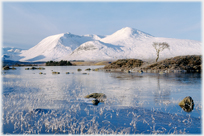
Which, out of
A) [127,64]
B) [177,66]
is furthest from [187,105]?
[127,64]

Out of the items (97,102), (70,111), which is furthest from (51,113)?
(97,102)

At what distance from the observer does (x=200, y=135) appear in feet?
27.5

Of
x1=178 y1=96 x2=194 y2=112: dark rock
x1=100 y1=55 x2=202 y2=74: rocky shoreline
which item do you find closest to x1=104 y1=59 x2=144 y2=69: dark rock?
x1=100 y1=55 x2=202 y2=74: rocky shoreline

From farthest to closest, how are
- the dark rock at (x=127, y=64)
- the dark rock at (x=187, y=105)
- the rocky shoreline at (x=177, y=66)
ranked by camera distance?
1. the dark rock at (x=127, y=64)
2. the rocky shoreline at (x=177, y=66)
3. the dark rock at (x=187, y=105)

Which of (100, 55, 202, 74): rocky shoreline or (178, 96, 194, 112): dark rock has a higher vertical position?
(100, 55, 202, 74): rocky shoreline

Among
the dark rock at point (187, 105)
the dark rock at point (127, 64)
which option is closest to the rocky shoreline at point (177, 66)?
the dark rock at point (127, 64)

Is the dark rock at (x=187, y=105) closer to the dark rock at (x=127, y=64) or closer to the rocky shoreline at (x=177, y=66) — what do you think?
the rocky shoreline at (x=177, y=66)

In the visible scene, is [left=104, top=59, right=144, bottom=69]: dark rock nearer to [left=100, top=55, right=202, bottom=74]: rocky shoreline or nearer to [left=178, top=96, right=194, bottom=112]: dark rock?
[left=100, top=55, right=202, bottom=74]: rocky shoreline

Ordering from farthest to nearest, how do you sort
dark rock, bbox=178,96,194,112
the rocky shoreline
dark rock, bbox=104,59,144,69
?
dark rock, bbox=104,59,144,69
the rocky shoreline
dark rock, bbox=178,96,194,112

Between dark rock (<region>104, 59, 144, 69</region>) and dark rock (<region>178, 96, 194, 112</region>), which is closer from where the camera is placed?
dark rock (<region>178, 96, 194, 112</region>)

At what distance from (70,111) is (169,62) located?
48.9m

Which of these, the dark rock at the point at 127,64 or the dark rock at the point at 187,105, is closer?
the dark rock at the point at 187,105

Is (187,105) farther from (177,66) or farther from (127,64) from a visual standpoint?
(127,64)

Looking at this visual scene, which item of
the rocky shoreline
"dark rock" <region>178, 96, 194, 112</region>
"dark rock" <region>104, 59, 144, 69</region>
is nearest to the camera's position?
"dark rock" <region>178, 96, 194, 112</region>
